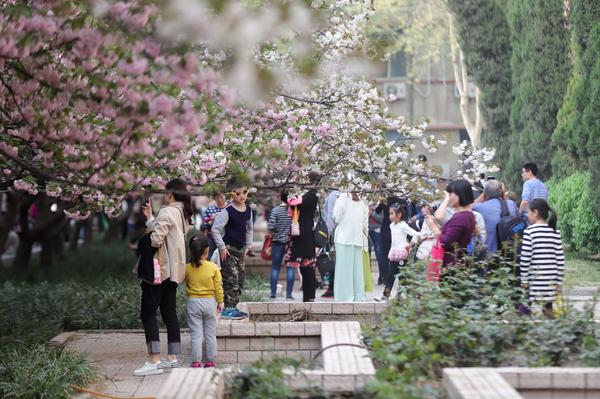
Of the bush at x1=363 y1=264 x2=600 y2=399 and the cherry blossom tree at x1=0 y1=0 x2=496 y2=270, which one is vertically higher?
the cherry blossom tree at x1=0 y1=0 x2=496 y2=270

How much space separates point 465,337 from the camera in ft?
28.4

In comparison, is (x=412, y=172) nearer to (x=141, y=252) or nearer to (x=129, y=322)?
(x=129, y=322)

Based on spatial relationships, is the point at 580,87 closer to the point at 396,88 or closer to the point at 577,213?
the point at 577,213

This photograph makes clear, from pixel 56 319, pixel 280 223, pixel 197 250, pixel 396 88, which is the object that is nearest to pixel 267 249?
pixel 280 223

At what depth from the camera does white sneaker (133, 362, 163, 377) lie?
11.2 meters

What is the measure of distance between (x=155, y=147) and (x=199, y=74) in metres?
2.45

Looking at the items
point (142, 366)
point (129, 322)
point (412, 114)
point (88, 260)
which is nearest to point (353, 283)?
point (129, 322)

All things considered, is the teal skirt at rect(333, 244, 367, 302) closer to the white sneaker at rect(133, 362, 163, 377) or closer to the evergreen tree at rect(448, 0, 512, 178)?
the white sneaker at rect(133, 362, 163, 377)

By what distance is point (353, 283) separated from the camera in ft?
54.2

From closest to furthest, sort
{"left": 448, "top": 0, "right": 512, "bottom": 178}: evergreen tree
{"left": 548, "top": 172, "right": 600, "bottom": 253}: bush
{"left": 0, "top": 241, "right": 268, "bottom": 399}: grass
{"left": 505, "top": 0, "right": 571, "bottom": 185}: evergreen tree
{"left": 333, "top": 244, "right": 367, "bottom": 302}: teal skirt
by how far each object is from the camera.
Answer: {"left": 0, "top": 241, "right": 268, "bottom": 399}: grass, {"left": 333, "top": 244, "right": 367, "bottom": 302}: teal skirt, {"left": 548, "top": 172, "right": 600, "bottom": 253}: bush, {"left": 505, "top": 0, "right": 571, "bottom": 185}: evergreen tree, {"left": 448, "top": 0, "right": 512, "bottom": 178}: evergreen tree

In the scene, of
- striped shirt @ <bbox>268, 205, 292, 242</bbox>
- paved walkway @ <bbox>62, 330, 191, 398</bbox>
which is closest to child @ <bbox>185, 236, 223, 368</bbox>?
paved walkway @ <bbox>62, 330, 191, 398</bbox>

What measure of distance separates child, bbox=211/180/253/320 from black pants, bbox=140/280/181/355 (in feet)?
6.02

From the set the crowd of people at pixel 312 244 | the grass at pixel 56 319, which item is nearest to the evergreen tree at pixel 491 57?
the grass at pixel 56 319

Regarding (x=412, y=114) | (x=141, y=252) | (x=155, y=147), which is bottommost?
(x=141, y=252)
